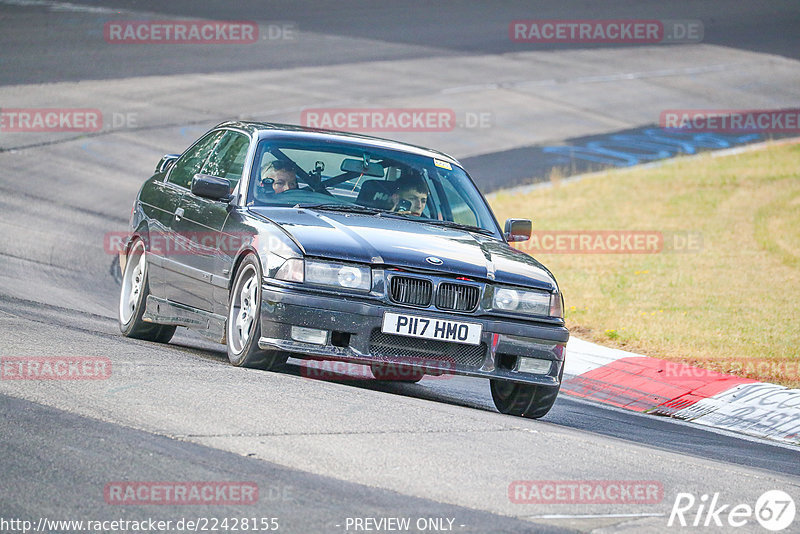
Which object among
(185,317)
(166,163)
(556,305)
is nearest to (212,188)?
(185,317)

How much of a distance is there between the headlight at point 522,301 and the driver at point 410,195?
1.26 meters

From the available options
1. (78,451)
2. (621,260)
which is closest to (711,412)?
(78,451)

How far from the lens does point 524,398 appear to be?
8.34 m

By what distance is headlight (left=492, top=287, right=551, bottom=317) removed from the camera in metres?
7.76

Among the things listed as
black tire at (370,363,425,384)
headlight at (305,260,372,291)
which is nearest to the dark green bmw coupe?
headlight at (305,260,372,291)

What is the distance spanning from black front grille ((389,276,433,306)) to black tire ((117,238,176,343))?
2682 mm

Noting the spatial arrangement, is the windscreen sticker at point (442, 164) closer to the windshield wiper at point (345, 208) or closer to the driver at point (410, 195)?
the driver at point (410, 195)

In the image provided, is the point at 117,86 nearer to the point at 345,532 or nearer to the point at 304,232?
the point at 304,232

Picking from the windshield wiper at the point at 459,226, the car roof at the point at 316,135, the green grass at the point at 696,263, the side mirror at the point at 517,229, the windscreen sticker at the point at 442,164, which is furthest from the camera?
the green grass at the point at 696,263

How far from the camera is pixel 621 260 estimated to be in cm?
1677

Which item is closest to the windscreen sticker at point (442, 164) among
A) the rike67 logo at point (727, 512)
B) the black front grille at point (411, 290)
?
the black front grille at point (411, 290)

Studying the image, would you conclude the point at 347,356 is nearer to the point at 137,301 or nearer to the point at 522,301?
the point at 522,301

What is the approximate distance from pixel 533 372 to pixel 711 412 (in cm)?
247

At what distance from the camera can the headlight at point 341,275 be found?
7512 millimetres
